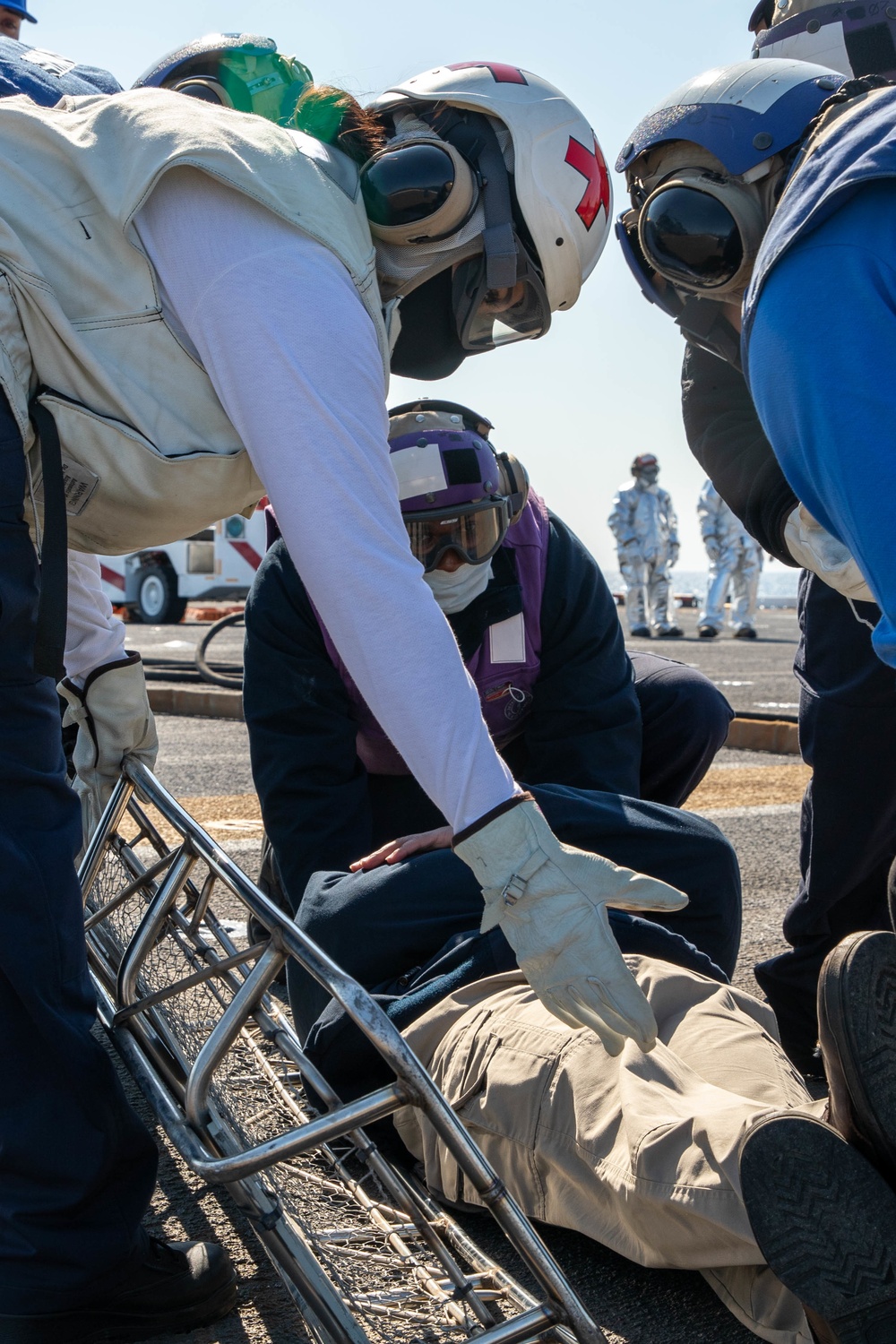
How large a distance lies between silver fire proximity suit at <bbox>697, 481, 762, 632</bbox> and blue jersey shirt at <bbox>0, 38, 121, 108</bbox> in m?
12.4

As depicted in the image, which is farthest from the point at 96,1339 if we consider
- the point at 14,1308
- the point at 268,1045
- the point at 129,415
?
the point at 129,415

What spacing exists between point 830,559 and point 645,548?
12.9m

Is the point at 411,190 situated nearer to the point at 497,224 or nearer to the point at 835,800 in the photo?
the point at 497,224

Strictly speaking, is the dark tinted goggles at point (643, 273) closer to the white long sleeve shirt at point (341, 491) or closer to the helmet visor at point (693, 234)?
the helmet visor at point (693, 234)

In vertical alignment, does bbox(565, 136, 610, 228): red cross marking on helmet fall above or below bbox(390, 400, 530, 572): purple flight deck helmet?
above

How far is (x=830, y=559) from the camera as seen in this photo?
1.74 metres

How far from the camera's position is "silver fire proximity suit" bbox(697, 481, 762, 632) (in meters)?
14.3

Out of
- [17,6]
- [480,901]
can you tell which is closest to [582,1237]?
[480,901]

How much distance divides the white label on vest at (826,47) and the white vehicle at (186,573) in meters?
12.0

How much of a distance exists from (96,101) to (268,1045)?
1468mm

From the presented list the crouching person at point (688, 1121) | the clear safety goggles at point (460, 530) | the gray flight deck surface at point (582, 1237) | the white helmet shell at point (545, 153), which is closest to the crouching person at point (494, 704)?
the clear safety goggles at point (460, 530)

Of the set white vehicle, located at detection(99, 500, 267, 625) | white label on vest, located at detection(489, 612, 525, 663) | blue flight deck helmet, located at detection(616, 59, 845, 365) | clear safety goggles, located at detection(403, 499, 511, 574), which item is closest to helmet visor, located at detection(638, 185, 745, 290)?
blue flight deck helmet, located at detection(616, 59, 845, 365)

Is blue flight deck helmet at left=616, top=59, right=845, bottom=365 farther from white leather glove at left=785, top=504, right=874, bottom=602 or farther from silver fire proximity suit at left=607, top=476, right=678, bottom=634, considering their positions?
silver fire proximity suit at left=607, top=476, right=678, bottom=634

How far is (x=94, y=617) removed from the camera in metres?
2.17
